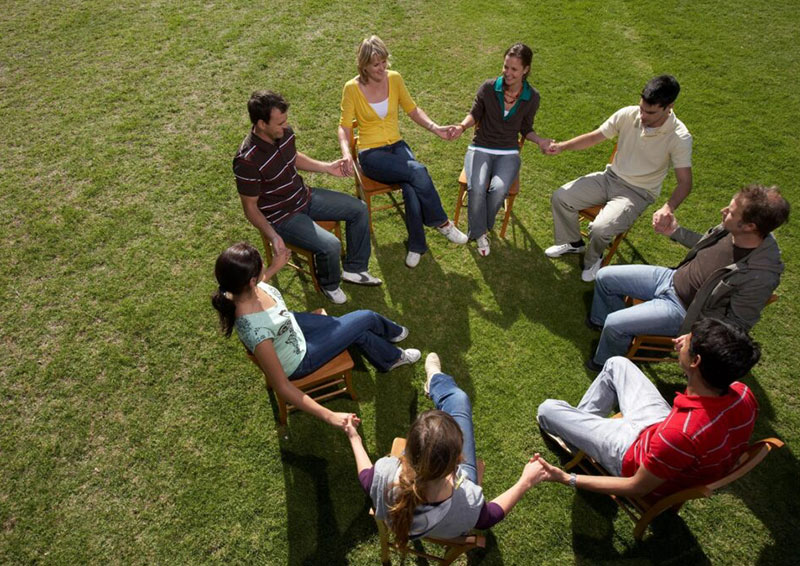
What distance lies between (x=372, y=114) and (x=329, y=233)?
134 centimetres

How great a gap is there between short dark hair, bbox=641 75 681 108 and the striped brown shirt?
3.17 m

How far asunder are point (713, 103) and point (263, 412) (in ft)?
24.7

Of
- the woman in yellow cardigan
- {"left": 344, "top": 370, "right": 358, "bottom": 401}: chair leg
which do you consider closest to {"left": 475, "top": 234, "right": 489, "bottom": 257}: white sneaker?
the woman in yellow cardigan

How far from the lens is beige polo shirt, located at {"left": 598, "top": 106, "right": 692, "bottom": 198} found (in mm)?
4645

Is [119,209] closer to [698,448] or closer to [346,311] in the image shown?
[346,311]

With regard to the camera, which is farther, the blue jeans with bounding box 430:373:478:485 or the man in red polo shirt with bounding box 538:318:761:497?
the blue jeans with bounding box 430:373:478:485

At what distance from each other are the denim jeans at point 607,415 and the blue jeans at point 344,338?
4.50ft

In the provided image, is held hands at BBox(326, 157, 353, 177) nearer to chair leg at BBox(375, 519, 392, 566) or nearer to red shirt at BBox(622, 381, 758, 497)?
chair leg at BBox(375, 519, 392, 566)

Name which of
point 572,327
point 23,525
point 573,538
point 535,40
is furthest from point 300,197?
point 535,40

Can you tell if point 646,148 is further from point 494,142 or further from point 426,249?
point 426,249

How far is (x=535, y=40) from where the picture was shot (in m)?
8.09

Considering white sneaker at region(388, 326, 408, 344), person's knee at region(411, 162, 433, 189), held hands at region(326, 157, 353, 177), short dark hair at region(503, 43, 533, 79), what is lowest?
white sneaker at region(388, 326, 408, 344)

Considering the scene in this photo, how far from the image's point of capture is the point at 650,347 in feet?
14.0

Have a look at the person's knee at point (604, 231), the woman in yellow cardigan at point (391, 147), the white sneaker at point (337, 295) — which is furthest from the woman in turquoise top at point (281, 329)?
the person's knee at point (604, 231)
